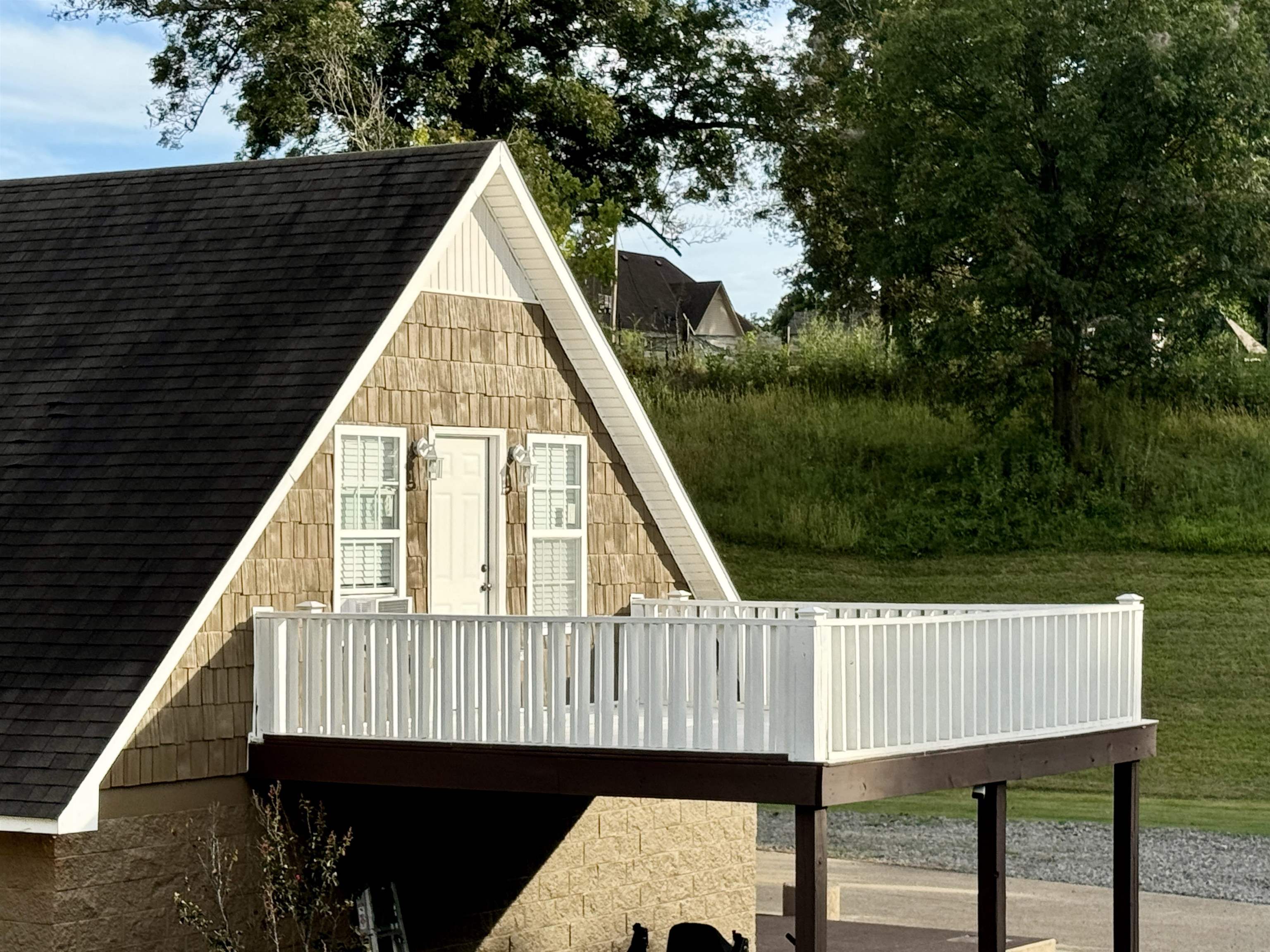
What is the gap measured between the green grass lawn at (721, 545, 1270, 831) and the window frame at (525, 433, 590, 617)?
12357 millimetres

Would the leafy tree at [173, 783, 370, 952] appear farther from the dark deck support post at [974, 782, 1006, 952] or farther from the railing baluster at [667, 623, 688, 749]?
the dark deck support post at [974, 782, 1006, 952]

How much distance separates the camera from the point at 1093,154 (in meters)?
33.1

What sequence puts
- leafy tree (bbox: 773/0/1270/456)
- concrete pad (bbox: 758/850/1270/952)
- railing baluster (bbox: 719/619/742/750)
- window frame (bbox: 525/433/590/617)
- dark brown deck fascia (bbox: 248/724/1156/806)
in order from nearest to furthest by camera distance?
dark brown deck fascia (bbox: 248/724/1156/806) < railing baluster (bbox: 719/619/742/750) < window frame (bbox: 525/433/590/617) < concrete pad (bbox: 758/850/1270/952) < leafy tree (bbox: 773/0/1270/456)

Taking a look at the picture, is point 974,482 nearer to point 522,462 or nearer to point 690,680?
point 522,462

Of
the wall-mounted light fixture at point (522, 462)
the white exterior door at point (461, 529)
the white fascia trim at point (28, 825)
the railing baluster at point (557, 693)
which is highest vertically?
the wall-mounted light fixture at point (522, 462)

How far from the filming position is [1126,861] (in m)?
14.0

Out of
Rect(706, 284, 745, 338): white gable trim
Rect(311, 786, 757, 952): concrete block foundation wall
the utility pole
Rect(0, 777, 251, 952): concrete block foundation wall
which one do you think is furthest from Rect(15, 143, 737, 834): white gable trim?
Rect(706, 284, 745, 338): white gable trim

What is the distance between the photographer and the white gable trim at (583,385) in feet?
37.1

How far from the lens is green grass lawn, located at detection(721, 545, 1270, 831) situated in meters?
27.7

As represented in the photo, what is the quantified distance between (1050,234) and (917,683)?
23900mm

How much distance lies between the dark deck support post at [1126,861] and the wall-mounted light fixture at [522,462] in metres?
5.29

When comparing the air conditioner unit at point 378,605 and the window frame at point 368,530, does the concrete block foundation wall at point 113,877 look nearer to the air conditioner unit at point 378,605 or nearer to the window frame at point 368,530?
the air conditioner unit at point 378,605

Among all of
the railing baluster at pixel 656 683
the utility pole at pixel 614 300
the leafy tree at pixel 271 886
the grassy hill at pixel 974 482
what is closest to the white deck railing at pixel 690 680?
the railing baluster at pixel 656 683

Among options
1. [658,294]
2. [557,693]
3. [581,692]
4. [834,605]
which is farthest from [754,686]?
[658,294]
